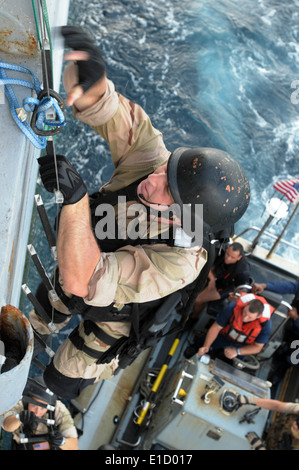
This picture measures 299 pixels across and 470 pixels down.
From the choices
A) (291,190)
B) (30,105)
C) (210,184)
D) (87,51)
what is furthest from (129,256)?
(291,190)

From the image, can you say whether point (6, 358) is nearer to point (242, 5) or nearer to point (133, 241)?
point (133, 241)

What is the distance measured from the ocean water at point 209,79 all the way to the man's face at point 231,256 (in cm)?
340

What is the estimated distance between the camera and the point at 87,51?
2.10 metres

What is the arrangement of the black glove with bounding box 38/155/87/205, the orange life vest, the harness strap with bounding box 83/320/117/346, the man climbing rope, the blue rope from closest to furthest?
1. the blue rope
2. the black glove with bounding box 38/155/87/205
3. the man climbing rope
4. the harness strap with bounding box 83/320/117/346
5. the orange life vest

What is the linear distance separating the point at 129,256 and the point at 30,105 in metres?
0.99

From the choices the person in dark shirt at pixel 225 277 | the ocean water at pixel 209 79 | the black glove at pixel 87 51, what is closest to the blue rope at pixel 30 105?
the black glove at pixel 87 51

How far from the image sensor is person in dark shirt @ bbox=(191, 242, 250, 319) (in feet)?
18.9

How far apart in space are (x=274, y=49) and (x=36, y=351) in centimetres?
1145

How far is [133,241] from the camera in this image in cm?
290

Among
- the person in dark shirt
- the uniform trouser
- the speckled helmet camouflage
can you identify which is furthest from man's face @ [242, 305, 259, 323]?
the speckled helmet camouflage

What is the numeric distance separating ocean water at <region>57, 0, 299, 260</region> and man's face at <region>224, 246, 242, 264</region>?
3404 mm

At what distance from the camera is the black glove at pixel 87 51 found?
206cm

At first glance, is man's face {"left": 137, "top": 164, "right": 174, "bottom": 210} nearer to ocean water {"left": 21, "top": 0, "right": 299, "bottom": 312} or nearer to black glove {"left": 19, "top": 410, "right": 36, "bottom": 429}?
black glove {"left": 19, "top": 410, "right": 36, "bottom": 429}
